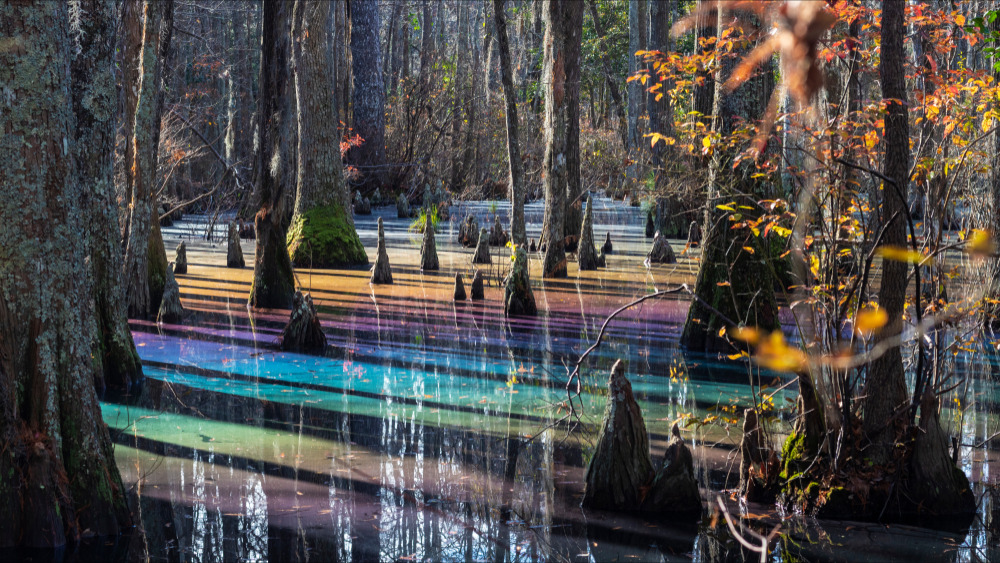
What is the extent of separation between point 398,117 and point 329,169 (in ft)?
32.6

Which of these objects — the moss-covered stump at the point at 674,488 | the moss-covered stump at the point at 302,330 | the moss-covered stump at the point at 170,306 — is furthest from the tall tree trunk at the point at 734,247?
the moss-covered stump at the point at 170,306

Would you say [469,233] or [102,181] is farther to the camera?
[469,233]

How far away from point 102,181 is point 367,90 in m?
16.6

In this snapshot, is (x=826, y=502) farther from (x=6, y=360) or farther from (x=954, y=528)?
(x=6, y=360)

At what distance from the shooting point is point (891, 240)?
13.4 ft

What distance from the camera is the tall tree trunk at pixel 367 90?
72.3 ft

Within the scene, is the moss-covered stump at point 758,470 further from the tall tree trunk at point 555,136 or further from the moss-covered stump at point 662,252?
the moss-covered stump at point 662,252

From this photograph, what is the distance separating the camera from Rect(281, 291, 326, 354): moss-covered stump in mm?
7984

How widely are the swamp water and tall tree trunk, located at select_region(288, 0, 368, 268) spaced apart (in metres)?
3.30

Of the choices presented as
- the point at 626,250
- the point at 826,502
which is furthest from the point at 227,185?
the point at 826,502

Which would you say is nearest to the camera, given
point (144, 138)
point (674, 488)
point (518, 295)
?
point (674, 488)

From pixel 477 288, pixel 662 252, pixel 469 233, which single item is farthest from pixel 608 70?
pixel 477 288

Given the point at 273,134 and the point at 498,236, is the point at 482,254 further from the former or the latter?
the point at 273,134

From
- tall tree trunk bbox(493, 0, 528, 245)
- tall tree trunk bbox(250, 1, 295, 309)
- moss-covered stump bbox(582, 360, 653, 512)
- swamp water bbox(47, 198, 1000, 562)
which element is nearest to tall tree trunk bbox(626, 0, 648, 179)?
tall tree trunk bbox(493, 0, 528, 245)
